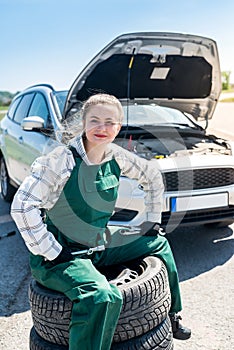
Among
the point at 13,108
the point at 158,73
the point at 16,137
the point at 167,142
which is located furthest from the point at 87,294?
the point at 13,108

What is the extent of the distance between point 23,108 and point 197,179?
10.3 feet

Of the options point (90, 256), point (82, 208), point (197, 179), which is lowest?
point (197, 179)

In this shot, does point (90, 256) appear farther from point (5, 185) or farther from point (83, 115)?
point (5, 185)

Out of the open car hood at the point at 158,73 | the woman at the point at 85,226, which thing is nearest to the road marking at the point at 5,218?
the open car hood at the point at 158,73

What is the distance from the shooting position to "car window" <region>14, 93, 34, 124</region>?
601 centimetres

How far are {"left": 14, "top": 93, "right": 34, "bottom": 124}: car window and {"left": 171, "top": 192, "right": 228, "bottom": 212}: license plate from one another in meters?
2.95

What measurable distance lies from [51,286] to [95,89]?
339cm

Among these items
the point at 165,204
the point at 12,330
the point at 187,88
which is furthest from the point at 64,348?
the point at 187,88

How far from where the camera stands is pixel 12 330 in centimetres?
297

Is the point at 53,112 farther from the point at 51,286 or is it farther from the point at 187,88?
the point at 51,286

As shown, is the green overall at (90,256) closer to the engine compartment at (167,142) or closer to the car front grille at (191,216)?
the car front grille at (191,216)

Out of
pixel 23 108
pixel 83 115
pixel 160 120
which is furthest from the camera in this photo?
pixel 23 108

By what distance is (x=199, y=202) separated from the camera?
13.6ft

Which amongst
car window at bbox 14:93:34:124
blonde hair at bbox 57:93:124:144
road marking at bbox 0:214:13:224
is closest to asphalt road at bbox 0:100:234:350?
road marking at bbox 0:214:13:224
